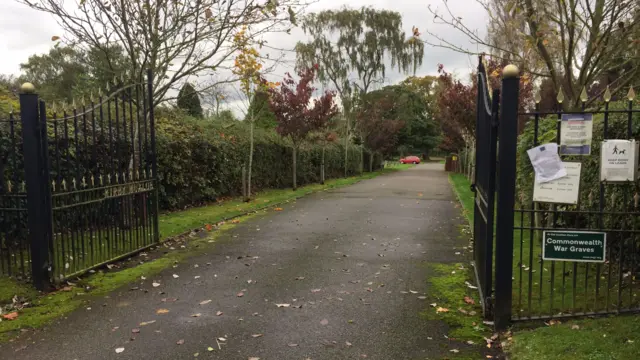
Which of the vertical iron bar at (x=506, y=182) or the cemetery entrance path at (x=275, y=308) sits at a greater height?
the vertical iron bar at (x=506, y=182)

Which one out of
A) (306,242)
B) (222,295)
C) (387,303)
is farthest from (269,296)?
(306,242)

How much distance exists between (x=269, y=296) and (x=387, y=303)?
138 centimetres

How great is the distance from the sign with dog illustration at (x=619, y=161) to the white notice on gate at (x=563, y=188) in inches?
11.8

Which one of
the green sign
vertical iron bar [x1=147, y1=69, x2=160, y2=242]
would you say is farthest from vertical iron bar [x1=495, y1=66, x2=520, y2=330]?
vertical iron bar [x1=147, y1=69, x2=160, y2=242]

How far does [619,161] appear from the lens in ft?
12.8

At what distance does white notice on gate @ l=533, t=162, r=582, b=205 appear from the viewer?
3855 mm

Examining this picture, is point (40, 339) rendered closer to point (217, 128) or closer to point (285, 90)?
point (217, 128)

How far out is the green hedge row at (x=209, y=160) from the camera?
12.0 meters

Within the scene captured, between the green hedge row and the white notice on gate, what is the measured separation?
881 centimetres

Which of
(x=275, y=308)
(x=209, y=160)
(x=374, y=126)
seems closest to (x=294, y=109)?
(x=209, y=160)

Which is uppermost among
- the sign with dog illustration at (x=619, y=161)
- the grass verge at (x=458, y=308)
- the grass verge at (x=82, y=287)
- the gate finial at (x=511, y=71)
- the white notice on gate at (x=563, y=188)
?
the gate finial at (x=511, y=71)

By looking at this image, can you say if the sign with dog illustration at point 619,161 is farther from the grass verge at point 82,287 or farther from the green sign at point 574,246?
the grass verge at point 82,287

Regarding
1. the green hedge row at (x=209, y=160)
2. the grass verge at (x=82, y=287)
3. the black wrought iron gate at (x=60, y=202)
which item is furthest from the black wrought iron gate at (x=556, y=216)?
the green hedge row at (x=209, y=160)

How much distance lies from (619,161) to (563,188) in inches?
20.9
